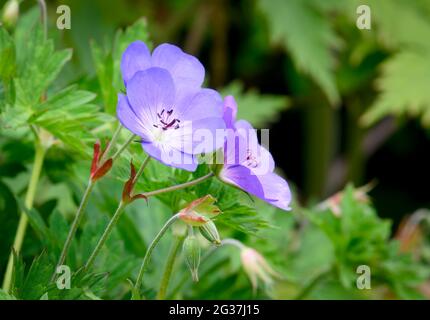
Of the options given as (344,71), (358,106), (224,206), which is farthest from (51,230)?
(358,106)

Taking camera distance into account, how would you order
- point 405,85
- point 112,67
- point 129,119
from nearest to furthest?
1. point 129,119
2. point 112,67
3. point 405,85

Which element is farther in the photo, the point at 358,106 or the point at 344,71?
the point at 358,106

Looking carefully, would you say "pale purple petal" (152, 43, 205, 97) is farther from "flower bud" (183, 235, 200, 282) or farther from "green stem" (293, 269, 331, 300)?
"green stem" (293, 269, 331, 300)

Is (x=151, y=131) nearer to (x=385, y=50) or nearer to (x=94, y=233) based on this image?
(x=94, y=233)

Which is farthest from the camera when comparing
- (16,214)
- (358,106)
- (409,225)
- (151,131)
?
(358,106)

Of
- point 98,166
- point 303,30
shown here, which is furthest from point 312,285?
point 303,30

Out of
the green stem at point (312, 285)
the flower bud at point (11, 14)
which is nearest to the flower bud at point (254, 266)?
the green stem at point (312, 285)

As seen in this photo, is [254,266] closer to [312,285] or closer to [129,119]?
[312,285]
